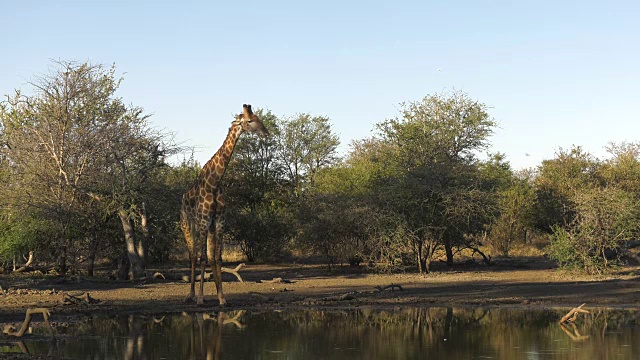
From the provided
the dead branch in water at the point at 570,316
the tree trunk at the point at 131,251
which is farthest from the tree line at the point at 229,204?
the dead branch in water at the point at 570,316

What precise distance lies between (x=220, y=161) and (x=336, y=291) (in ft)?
22.2

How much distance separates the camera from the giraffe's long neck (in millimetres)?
21328

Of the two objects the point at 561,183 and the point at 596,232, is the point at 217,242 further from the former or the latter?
the point at 561,183

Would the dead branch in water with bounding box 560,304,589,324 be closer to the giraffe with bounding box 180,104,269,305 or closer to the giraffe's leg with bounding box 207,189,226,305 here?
the giraffe with bounding box 180,104,269,305

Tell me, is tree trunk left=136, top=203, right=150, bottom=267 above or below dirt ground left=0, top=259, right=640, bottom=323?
above

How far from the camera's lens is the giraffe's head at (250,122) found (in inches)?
813

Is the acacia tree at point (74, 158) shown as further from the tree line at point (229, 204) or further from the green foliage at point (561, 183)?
the green foliage at point (561, 183)

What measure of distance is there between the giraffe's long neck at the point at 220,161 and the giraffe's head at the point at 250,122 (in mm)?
269

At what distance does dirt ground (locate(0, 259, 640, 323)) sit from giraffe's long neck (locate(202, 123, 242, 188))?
3359mm

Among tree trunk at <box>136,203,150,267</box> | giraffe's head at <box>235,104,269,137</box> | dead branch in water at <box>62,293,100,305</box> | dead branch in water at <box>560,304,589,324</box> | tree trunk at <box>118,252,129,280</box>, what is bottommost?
dead branch in water at <box>560,304,589,324</box>

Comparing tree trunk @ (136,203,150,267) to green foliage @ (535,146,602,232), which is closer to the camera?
tree trunk @ (136,203,150,267)

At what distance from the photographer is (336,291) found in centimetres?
2580

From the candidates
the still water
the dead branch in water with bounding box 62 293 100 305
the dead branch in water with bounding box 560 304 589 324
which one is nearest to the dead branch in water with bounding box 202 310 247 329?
the still water

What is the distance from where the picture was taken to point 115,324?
1748cm
